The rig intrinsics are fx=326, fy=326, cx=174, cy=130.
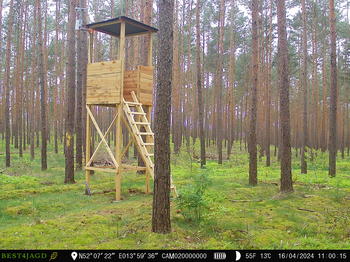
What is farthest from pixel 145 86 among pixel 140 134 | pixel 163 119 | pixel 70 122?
pixel 163 119

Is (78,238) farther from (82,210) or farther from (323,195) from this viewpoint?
(323,195)

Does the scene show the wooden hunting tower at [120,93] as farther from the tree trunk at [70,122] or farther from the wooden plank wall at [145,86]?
the tree trunk at [70,122]

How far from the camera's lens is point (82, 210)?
27.2ft

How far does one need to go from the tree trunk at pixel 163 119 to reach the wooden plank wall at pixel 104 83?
414 centimetres

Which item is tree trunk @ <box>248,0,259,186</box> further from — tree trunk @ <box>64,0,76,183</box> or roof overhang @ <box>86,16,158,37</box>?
tree trunk @ <box>64,0,76,183</box>

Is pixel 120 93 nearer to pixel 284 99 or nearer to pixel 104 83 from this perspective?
pixel 104 83

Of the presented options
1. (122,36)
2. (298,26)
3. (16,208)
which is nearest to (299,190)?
(122,36)

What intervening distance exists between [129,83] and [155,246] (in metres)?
6.58

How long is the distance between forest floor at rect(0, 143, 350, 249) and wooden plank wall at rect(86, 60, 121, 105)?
306 cm

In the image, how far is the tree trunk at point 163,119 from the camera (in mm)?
5969

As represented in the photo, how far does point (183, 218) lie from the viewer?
716 centimetres
